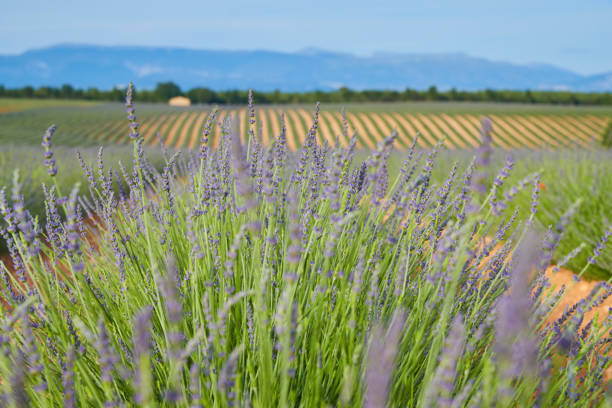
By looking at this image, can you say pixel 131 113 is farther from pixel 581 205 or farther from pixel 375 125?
pixel 375 125

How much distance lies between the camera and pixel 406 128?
26.4m

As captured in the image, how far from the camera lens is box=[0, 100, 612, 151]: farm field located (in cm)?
2194

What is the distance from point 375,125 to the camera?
2733cm

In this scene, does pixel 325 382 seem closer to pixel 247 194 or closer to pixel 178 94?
pixel 247 194

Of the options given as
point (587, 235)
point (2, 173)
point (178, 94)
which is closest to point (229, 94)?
point (178, 94)

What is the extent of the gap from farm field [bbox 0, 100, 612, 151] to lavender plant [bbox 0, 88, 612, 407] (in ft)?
59.4

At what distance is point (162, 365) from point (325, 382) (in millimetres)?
669

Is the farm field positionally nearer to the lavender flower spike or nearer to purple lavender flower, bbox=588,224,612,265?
the lavender flower spike

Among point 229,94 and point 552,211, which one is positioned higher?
point 229,94

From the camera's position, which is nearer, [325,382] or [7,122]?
[325,382]

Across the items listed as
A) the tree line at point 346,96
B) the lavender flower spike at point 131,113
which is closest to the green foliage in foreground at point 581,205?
the lavender flower spike at point 131,113

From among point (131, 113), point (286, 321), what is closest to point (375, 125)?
point (131, 113)

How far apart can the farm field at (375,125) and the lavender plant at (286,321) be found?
18.1 metres

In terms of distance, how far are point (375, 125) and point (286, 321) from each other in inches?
1081
